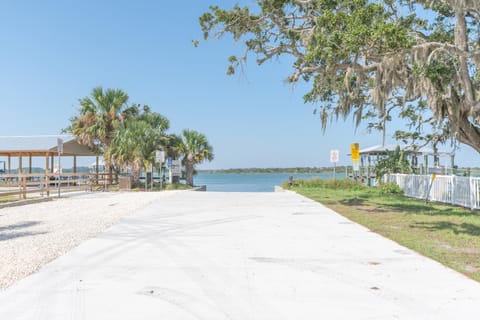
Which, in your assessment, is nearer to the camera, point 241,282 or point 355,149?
point 241,282

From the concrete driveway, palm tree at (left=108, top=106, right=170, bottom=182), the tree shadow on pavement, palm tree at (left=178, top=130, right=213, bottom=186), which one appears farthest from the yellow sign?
the tree shadow on pavement

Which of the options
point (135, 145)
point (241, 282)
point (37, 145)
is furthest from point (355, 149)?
point (241, 282)

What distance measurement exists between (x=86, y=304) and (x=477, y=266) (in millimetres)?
4559

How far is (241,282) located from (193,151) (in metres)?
21.1

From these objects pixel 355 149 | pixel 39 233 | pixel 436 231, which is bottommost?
pixel 436 231

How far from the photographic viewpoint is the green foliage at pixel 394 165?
66.0ft

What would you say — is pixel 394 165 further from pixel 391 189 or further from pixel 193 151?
pixel 193 151

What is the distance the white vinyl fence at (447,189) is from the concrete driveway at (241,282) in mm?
6739

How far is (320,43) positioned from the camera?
8617mm

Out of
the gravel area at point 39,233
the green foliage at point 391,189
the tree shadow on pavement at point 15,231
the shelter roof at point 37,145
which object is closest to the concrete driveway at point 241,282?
the gravel area at point 39,233

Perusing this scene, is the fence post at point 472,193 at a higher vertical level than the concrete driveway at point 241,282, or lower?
higher

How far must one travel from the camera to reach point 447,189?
13016 millimetres

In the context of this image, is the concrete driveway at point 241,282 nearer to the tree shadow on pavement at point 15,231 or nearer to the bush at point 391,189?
the tree shadow on pavement at point 15,231

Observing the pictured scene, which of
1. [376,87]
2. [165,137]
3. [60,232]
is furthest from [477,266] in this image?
[165,137]
